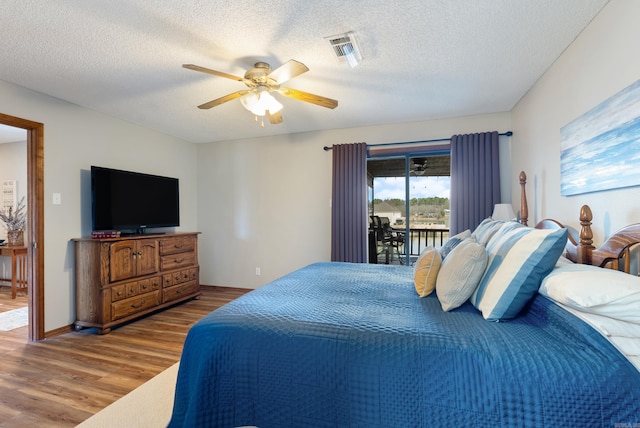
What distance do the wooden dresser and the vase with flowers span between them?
2.65 m

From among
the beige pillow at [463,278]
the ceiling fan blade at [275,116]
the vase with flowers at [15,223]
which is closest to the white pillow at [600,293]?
the beige pillow at [463,278]

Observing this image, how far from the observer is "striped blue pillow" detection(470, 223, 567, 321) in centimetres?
125

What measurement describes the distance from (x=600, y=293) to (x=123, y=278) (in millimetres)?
3826

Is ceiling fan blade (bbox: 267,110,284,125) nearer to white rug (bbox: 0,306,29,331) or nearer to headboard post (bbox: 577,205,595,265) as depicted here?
headboard post (bbox: 577,205,595,265)

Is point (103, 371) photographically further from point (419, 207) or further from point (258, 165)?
point (419, 207)

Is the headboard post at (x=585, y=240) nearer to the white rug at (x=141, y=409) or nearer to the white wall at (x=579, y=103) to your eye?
the white wall at (x=579, y=103)

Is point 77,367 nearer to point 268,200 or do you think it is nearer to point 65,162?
point 65,162

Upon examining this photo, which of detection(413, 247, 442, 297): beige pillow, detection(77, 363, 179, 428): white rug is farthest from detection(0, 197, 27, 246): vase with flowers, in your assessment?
detection(413, 247, 442, 297): beige pillow

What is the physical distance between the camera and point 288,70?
2.04 metres

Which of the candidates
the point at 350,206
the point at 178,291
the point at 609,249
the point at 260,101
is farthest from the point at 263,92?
the point at 178,291

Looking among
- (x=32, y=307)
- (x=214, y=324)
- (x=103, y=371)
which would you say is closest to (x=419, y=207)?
(x=214, y=324)

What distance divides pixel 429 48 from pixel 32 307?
424cm

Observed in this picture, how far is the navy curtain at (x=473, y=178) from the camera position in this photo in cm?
347

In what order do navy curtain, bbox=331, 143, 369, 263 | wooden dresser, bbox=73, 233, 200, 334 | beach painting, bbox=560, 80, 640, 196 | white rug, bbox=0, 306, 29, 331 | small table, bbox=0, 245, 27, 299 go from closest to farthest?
beach painting, bbox=560, 80, 640, 196, wooden dresser, bbox=73, 233, 200, 334, white rug, bbox=0, 306, 29, 331, navy curtain, bbox=331, 143, 369, 263, small table, bbox=0, 245, 27, 299
